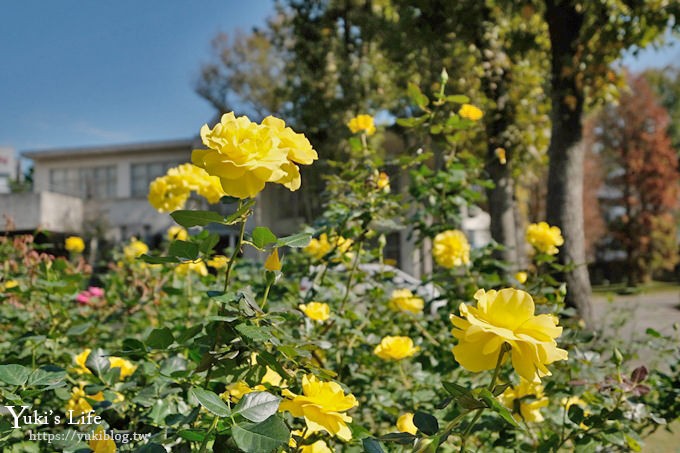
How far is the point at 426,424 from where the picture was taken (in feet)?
2.48

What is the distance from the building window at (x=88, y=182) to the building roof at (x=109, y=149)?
68cm

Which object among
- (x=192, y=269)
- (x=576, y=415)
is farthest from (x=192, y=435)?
(x=192, y=269)

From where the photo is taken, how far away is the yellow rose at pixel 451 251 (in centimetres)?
185

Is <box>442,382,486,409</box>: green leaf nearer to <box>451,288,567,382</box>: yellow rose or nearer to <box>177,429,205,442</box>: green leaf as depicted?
<box>451,288,567,382</box>: yellow rose

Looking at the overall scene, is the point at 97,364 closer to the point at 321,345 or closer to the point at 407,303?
the point at 321,345

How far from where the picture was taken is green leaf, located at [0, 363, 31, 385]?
0.84 meters

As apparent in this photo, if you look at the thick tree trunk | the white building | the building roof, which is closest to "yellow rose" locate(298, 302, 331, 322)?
the thick tree trunk

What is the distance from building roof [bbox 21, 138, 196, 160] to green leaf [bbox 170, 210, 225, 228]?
59.7ft

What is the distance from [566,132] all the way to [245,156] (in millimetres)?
5063

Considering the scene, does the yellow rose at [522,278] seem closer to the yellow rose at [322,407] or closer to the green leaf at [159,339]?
the yellow rose at [322,407]

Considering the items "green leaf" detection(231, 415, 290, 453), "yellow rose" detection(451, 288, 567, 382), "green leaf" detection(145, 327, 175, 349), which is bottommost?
"green leaf" detection(231, 415, 290, 453)

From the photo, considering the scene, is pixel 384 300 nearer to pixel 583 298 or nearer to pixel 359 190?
pixel 359 190

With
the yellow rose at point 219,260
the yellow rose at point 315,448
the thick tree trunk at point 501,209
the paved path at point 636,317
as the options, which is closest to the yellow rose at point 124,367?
the yellow rose at point 219,260

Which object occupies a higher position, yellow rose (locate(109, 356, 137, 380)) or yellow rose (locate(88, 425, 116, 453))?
yellow rose (locate(109, 356, 137, 380))
